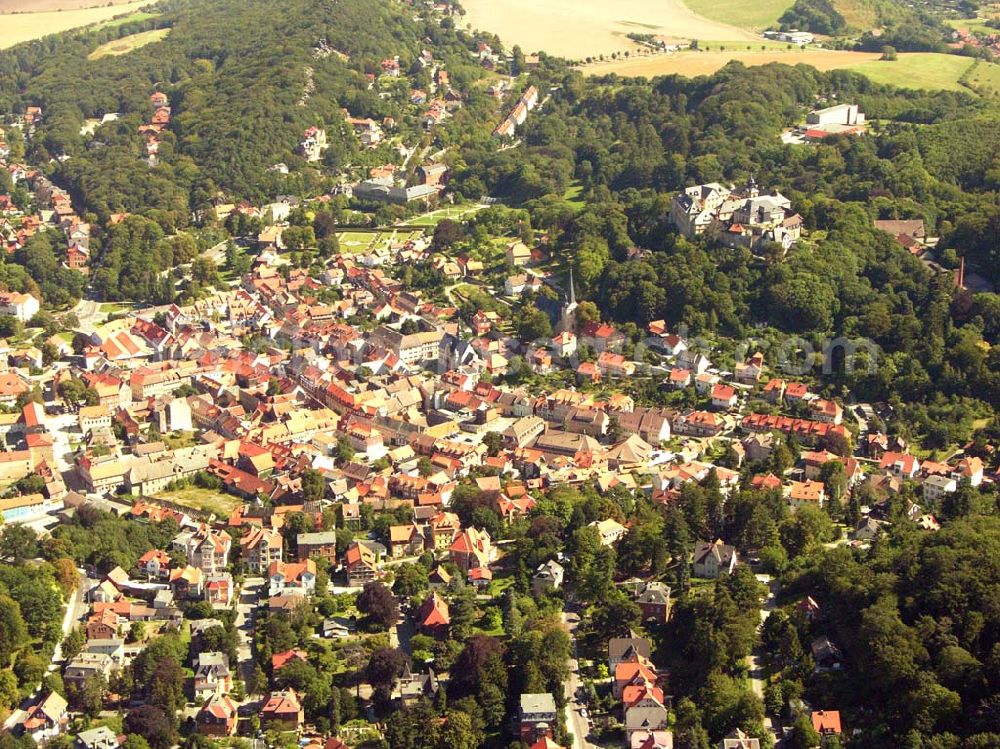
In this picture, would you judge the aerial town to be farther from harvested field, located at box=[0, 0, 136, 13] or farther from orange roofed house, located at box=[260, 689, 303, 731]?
harvested field, located at box=[0, 0, 136, 13]

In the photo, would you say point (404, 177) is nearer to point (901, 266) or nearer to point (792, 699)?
point (901, 266)

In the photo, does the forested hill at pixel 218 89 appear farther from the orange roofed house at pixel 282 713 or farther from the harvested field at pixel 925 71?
the orange roofed house at pixel 282 713

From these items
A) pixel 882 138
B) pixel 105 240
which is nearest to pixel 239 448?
pixel 105 240

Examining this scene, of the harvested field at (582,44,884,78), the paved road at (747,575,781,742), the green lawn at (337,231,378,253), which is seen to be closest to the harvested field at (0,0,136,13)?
the harvested field at (582,44,884,78)

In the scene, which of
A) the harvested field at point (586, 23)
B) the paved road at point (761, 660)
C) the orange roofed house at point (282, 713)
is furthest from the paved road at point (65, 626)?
the harvested field at point (586, 23)

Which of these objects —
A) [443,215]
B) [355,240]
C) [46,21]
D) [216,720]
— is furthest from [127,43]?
[216,720]

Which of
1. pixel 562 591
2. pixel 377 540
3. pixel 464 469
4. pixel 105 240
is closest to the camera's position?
pixel 562 591

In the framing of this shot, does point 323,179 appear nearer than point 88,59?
Yes
